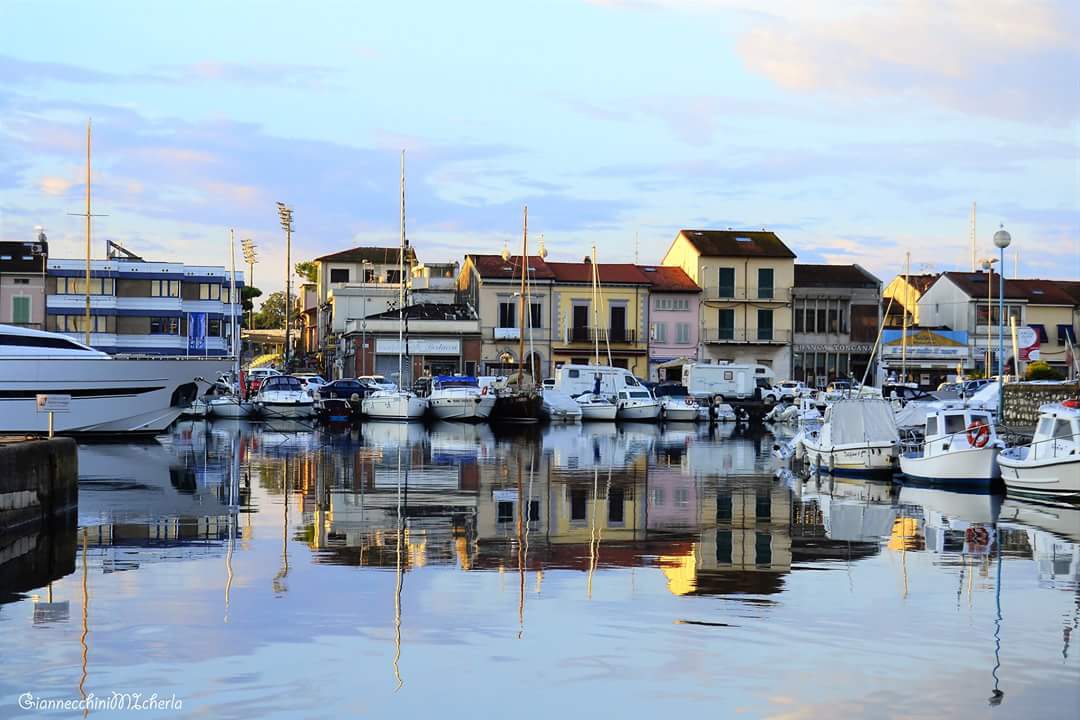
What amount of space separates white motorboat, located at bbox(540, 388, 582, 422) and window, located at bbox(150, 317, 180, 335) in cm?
2240

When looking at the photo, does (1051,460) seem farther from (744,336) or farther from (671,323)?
(744,336)

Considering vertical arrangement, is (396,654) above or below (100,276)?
below

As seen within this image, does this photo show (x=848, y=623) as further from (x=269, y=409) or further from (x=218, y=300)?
(x=218, y=300)

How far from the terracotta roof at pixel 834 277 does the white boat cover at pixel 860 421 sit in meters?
53.7

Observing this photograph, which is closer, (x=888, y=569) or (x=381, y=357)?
(x=888, y=569)

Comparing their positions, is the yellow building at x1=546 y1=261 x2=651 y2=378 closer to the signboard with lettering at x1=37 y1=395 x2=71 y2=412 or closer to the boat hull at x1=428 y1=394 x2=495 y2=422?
the boat hull at x1=428 y1=394 x2=495 y2=422

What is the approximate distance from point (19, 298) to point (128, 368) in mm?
36634

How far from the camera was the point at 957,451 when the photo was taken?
96.4 feet

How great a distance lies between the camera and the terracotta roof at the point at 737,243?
86.6 m

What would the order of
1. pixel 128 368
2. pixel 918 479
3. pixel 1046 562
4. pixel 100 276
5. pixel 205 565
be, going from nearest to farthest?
pixel 205 565 → pixel 1046 562 → pixel 918 479 → pixel 128 368 → pixel 100 276

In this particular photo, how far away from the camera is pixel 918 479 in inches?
1215

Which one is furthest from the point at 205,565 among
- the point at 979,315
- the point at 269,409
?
the point at 979,315

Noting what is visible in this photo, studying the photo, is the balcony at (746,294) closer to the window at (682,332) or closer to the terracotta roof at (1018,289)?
the window at (682,332)

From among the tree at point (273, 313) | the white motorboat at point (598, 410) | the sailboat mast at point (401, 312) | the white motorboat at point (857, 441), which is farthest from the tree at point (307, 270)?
the white motorboat at point (857, 441)
